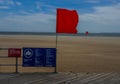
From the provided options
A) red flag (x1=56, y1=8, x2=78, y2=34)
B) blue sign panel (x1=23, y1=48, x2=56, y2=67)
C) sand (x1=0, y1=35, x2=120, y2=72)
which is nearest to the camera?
red flag (x1=56, y1=8, x2=78, y2=34)

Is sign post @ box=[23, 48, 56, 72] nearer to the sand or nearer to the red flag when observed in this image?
the red flag

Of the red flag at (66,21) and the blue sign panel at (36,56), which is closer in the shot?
the red flag at (66,21)

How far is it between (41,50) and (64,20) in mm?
1546

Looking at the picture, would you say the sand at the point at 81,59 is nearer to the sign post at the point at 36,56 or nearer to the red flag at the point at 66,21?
the sign post at the point at 36,56

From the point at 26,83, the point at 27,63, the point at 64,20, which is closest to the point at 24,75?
the point at 27,63

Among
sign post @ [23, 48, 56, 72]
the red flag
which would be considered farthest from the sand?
the red flag

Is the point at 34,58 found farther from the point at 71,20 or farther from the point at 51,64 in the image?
the point at 71,20

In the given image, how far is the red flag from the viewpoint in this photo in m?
15.2

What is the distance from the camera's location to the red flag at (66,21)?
15188 mm

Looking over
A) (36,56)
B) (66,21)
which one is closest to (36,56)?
(36,56)

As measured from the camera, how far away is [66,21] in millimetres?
15148

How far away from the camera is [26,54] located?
15367 millimetres

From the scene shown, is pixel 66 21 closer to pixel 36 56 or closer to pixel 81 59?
pixel 36 56

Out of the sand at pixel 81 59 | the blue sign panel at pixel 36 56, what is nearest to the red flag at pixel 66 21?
the blue sign panel at pixel 36 56
